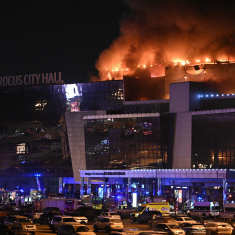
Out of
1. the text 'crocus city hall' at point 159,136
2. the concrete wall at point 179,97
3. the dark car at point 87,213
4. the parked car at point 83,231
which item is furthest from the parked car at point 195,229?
the concrete wall at point 179,97

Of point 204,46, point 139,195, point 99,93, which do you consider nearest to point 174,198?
point 139,195

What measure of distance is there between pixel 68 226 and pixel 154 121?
6113cm

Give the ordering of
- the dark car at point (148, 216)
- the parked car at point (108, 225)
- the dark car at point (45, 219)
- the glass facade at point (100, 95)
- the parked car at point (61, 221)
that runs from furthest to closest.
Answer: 1. the glass facade at point (100, 95)
2. the dark car at point (148, 216)
3. the dark car at point (45, 219)
4. the parked car at point (108, 225)
5. the parked car at point (61, 221)

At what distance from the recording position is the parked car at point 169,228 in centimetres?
5406

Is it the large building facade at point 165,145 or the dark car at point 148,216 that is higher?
the large building facade at point 165,145

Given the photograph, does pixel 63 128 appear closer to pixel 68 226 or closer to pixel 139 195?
pixel 139 195

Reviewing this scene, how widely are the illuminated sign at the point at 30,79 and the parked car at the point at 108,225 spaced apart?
2906 inches

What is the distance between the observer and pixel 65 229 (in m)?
53.3

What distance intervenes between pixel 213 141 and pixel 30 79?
4679cm

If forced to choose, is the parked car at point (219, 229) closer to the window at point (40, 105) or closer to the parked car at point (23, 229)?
the parked car at point (23, 229)

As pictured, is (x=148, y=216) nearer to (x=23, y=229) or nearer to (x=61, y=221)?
(x=61, y=221)

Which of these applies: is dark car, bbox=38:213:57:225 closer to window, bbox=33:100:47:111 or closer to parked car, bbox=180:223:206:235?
parked car, bbox=180:223:206:235

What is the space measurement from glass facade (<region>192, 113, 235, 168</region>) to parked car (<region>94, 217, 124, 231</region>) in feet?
160

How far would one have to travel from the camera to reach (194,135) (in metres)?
111
